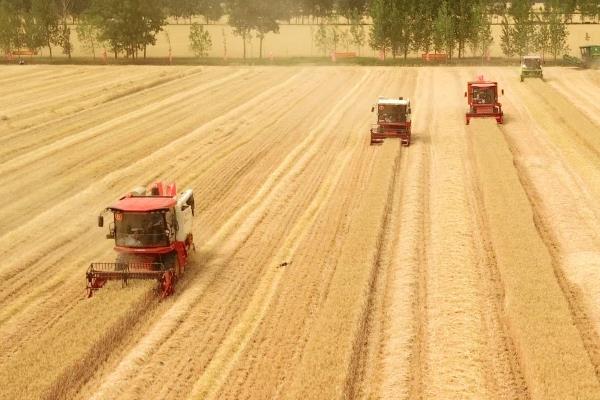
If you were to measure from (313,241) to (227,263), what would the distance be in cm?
244

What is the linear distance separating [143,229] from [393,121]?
16355mm

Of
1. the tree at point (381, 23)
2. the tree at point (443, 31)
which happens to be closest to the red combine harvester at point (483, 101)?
the tree at point (443, 31)

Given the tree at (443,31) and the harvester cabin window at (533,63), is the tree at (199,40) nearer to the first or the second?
the tree at (443,31)

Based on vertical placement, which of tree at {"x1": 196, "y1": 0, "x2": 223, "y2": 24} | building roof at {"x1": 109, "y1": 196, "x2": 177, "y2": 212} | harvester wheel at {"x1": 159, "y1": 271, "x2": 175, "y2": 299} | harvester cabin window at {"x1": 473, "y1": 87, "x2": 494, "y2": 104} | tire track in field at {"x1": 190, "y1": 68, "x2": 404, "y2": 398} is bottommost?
tire track in field at {"x1": 190, "y1": 68, "x2": 404, "y2": 398}

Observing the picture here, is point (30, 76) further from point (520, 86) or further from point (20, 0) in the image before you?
point (20, 0)

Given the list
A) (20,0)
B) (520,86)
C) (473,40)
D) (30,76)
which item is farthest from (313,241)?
(20,0)

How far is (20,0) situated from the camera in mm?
105188

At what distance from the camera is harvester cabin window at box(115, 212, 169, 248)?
1571cm

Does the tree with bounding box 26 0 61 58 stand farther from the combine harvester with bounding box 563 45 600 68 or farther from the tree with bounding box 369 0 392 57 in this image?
the combine harvester with bounding box 563 45 600 68

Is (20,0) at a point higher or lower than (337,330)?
higher

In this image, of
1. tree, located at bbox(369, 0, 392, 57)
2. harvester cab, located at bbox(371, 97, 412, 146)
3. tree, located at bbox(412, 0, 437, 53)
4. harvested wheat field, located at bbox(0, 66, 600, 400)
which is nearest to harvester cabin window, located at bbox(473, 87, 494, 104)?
harvested wheat field, located at bbox(0, 66, 600, 400)

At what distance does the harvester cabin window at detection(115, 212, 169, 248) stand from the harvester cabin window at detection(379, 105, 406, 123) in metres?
16.0

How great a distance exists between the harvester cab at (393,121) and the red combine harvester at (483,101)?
18.6 feet

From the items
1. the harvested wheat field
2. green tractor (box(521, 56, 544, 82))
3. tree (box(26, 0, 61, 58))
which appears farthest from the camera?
tree (box(26, 0, 61, 58))
